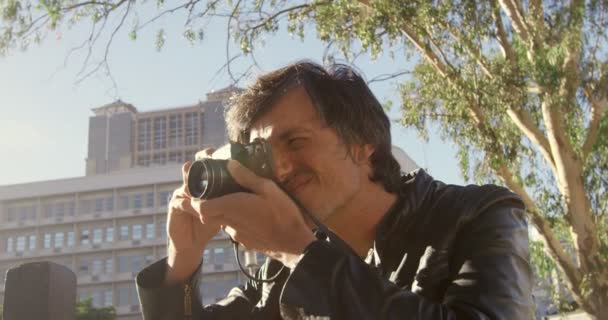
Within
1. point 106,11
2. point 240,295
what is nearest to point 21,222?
point 106,11

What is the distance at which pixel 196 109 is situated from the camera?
58.6 meters

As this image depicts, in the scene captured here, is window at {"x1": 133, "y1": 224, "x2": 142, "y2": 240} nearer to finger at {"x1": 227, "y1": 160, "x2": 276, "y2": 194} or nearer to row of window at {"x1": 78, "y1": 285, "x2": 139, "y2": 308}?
row of window at {"x1": 78, "y1": 285, "x2": 139, "y2": 308}

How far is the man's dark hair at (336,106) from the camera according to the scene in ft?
4.75

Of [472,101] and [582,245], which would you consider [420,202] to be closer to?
[472,101]

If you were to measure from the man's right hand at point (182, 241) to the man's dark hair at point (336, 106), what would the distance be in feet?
0.64

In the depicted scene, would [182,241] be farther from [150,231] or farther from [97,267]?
[97,267]

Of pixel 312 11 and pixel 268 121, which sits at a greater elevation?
pixel 312 11

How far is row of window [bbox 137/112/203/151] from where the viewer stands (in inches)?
2306

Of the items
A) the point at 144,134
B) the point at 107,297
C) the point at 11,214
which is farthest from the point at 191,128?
the point at 107,297

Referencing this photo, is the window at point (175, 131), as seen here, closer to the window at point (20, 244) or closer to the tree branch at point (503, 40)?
the window at point (20, 244)

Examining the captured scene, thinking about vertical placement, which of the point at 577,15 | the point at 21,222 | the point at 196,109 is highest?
the point at 196,109

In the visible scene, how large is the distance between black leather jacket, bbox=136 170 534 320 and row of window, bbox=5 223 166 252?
43.0 meters

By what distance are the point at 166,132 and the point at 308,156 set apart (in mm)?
59639

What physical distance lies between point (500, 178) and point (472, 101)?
3.02ft
